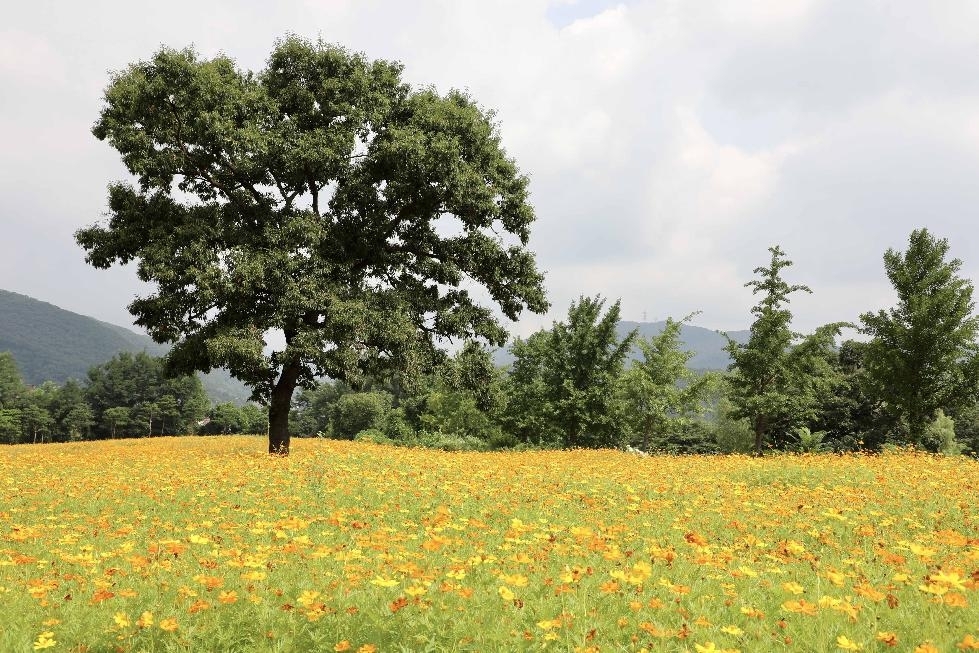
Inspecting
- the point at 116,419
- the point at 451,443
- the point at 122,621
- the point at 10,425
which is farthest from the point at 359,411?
the point at 122,621

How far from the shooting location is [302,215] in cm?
A: 2095

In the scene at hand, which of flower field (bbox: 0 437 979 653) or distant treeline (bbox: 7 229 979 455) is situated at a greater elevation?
distant treeline (bbox: 7 229 979 455)

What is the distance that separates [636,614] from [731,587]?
117cm

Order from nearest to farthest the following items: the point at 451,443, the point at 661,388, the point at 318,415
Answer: the point at 661,388 → the point at 451,443 → the point at 318,415

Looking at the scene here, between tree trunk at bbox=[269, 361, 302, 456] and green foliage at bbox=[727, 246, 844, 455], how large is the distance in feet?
80.4

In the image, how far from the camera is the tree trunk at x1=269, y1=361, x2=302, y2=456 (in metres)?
22.7

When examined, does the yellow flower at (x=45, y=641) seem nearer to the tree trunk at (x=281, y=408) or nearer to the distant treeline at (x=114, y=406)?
the tree trunk at (x=281, y=408)

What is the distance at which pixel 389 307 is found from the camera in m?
21.4

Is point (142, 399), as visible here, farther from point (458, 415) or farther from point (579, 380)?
point (579, 380)

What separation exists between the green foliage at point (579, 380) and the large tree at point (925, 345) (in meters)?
12.1

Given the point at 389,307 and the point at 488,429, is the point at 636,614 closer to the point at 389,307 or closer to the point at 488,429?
the point at 389,307

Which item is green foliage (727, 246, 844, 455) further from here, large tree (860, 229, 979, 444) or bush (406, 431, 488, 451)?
bush (406, 431, 488, 451)

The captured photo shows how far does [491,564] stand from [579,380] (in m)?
28.9

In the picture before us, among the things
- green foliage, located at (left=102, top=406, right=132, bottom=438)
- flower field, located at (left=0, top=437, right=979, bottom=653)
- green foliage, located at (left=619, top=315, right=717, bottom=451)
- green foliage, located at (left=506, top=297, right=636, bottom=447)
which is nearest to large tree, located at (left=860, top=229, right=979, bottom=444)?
green foliage, located at (left=619, top=315, right=717, bottom=451)
